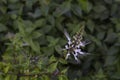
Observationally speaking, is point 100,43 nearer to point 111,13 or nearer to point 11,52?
point 111,13

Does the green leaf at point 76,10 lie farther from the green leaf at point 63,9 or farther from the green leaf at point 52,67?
the green leaf at point 52,67

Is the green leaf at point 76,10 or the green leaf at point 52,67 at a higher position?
the green leaf at point 76,10

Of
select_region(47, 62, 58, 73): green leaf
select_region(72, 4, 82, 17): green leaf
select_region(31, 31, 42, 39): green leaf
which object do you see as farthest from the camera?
select_region(72, 4, 82, 17): green leaf

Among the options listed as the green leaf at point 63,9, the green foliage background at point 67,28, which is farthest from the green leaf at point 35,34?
the green leaf at point 63,9

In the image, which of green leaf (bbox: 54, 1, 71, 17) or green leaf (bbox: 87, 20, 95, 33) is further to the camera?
green leaf (bbox: 87, 20, 95, 33)

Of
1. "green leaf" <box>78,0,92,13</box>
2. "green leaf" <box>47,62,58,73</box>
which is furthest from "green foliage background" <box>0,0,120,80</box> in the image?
"green leaf" <box>47,62,58,73</box>

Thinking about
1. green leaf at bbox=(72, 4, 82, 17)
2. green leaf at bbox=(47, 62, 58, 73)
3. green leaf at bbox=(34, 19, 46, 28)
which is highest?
green leaf at bbox=(72, 4, 82, 17)

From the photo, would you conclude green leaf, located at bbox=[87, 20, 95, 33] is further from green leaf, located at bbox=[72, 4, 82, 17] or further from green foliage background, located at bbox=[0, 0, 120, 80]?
green leaf, located at bbox=[72, 4, 82, 17]

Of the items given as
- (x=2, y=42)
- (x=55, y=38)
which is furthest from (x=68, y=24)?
(x=2, y=42)
